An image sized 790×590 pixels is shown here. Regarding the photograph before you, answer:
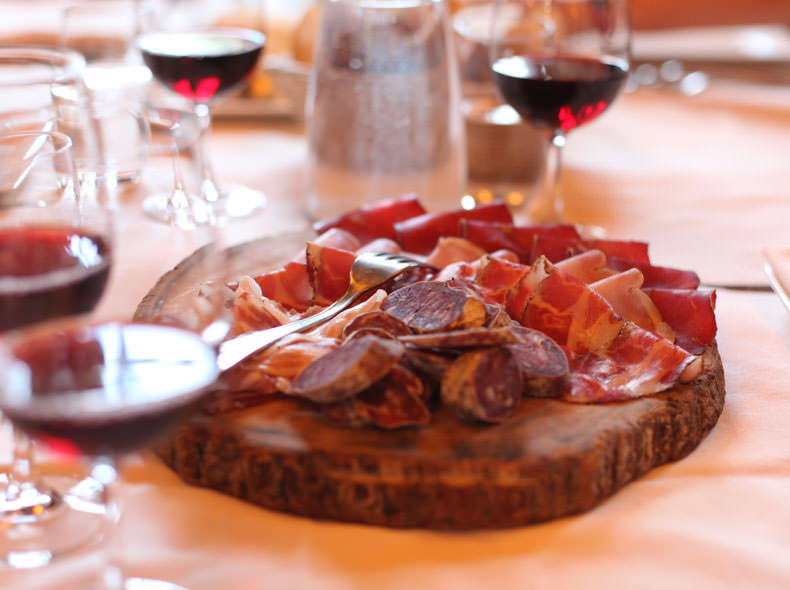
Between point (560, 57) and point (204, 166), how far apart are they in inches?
20.6

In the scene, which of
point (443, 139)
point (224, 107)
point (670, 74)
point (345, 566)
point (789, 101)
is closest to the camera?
point (345, 566)

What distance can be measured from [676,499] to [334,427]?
0.28 meters

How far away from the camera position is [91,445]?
52cm

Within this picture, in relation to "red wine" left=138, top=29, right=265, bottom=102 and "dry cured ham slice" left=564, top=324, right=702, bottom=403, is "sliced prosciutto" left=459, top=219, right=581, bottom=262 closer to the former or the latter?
"dry cured ham slice" left=564, top=324, right=702, bottom=403

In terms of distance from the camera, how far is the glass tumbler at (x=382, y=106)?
3.81 feet

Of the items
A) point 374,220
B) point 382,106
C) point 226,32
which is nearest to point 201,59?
point 226,32

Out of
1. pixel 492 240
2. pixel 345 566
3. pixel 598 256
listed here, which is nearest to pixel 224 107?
pixel 492 240

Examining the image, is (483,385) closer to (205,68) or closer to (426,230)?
(426,230)

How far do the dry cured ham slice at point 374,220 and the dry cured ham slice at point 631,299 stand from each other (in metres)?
0.28

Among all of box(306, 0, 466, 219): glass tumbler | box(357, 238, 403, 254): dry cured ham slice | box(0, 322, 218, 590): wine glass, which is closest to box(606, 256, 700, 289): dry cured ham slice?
box(357, 238, 403, 254): dry cured ham slice

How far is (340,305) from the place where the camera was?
84cm

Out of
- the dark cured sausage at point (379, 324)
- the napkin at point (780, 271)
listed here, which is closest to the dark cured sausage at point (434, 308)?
the dark cured sausage at point (379, 324)

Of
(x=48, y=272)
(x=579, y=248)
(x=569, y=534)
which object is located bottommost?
(x=569, y=534)

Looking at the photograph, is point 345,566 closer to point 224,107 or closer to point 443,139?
point 443,139
